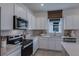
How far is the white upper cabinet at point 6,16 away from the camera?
171 cm

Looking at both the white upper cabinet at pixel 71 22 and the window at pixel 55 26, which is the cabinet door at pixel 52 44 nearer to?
the window at pixel 55 26

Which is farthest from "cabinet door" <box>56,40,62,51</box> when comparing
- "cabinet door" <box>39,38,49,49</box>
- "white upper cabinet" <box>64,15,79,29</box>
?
"white upper cabinet" <box>64,15,79,29</box>

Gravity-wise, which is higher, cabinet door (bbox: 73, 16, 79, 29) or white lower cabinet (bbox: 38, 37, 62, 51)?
cabinet door (bbox: 73, 16, 79, 29)

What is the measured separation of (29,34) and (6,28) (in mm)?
419

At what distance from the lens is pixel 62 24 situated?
208 centimetres

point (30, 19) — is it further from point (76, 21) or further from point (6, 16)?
point (76, 21)

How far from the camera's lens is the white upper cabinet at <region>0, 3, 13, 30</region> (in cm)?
171

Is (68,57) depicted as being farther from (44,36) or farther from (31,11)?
(31,11)

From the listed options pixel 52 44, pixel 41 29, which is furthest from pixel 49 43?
pixel 41 29

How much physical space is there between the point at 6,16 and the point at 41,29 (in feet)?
2.10

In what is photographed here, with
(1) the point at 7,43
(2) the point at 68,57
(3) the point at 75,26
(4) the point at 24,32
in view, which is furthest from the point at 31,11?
(2) the point at 68,57

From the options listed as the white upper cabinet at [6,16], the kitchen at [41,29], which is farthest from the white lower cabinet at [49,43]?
the white upper cabinet at [6,16]

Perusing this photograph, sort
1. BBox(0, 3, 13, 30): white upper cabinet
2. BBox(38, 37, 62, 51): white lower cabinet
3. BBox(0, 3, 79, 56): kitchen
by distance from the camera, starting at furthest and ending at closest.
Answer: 1. BBox(38, 37, 62, 51): white lower cabinet
2. BBox(0, 3, 79, 56): kitchen
3. BBox(0, 3, 13, 30): white upper cabinet

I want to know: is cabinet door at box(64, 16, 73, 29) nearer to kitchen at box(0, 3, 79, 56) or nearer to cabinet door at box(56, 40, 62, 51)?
kitchen at box(0, 3, 79, 56)
